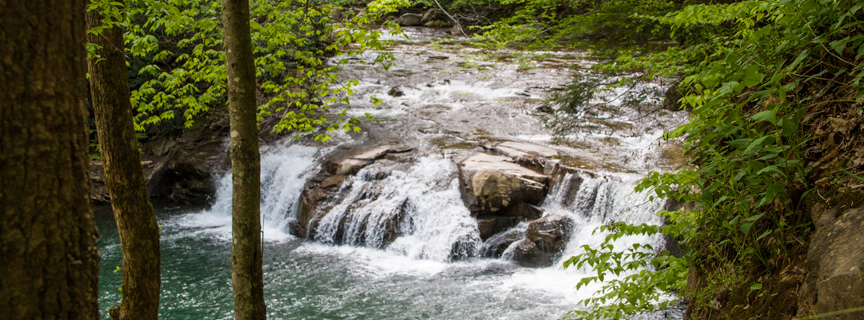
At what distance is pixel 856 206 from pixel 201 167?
497 inches

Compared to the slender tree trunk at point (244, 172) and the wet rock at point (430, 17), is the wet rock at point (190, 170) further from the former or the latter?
the wet rock at point (430, 17)

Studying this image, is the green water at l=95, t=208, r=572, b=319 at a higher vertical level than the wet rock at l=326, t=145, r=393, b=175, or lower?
lower

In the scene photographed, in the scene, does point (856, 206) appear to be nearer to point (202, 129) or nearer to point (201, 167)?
point (201, 167)

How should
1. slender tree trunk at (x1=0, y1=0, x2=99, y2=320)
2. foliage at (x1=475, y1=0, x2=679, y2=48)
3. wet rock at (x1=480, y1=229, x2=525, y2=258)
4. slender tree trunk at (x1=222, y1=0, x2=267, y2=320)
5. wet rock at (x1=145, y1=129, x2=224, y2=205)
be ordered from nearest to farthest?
slender tree trunk at (x1=0, y1=0, x2=99, y2=320)
slender tree trunk at (x1=222, y1=0, x2=267, y2=320)
foliage at (x1=475, y1=0, x2=679, y2=48)
wet rock at (x1=480, y1=229, x2=525, y2=258)
wet rock at (x1=145, y1=129, x2=224, y2=205)

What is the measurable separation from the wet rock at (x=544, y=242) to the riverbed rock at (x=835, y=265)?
6023 millimetres

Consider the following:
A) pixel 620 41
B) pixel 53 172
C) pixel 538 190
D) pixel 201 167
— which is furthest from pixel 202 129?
pixel 53 172

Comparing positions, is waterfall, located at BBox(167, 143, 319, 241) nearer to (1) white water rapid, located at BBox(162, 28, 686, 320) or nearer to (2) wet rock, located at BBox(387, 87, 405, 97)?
(1) white water rapid, located at BBox(162, 28, 686, 320)

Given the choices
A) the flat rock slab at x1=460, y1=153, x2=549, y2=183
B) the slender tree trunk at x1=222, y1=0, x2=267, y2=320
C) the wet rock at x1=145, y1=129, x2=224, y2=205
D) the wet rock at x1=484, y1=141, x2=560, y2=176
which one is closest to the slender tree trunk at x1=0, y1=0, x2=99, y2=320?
the slender tree trunk at x1=222, y1=0, x2=267, y2=320

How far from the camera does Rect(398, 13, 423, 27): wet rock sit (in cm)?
2506

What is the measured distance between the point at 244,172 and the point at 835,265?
2.67 metres

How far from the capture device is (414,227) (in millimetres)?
9297

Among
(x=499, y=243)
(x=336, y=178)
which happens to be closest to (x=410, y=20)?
(x=336, y=178)

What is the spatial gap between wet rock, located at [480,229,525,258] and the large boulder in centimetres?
15

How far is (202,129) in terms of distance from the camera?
1362cm
